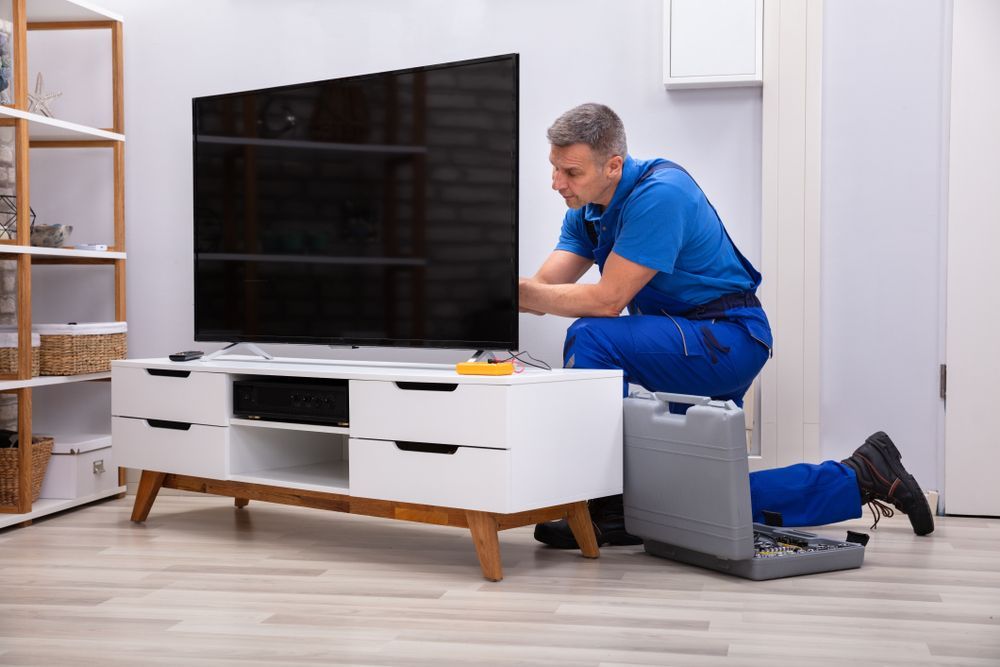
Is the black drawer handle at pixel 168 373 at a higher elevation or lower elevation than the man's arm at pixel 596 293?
lower

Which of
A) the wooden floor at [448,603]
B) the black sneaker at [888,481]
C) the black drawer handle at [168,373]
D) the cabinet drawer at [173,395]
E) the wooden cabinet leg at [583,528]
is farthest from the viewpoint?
the black drawer handle at [168,373]

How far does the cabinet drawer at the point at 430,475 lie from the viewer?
2.41m

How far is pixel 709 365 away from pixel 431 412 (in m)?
0.73

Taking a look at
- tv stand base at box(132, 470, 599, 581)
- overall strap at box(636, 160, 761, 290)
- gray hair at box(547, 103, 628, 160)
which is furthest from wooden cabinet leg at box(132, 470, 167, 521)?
overall strap at box(636, 160, 761, 290)

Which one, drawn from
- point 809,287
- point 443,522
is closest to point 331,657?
point 443,522

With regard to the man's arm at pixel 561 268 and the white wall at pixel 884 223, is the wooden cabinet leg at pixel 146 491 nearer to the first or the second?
the man's arm at pixel 561 268

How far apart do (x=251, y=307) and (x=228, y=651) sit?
150 cm

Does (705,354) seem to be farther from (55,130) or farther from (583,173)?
(55,130)

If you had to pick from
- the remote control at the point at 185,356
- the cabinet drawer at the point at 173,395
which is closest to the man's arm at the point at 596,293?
the cabinet drawer at the point at 173,395

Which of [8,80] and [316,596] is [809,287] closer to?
[316,596]

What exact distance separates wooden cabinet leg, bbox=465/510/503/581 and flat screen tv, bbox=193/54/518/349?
1.50 feet

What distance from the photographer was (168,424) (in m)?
3.11

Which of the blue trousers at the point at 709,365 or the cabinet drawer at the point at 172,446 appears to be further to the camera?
the cabinet drawer at the point at 172,446

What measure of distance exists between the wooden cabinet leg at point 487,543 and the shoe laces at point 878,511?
1.07 meters
